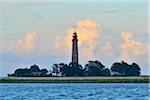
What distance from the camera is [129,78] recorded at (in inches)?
1864

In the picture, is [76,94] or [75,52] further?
[75,52]

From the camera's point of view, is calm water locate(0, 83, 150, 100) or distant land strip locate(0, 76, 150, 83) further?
distant land strip locate(0, 76, 150, 83)

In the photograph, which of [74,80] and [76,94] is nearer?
[76,94]

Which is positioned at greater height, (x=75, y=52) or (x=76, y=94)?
(x=75, y=52)

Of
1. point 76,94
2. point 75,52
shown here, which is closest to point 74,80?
point 75,52

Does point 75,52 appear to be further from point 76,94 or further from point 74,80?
point 76,94

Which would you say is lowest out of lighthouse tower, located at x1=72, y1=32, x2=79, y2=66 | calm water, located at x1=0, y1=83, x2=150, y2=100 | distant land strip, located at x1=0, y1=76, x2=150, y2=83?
calm water, located at x1=0, y1=83, x2=150, y2=100

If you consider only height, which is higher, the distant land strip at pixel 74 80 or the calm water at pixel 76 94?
the distant land strip at pixel 74 80

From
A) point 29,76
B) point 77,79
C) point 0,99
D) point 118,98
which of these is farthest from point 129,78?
point 0,99

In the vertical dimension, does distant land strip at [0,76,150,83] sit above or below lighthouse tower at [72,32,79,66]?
below

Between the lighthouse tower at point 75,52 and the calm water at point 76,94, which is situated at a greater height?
the lighthouse tower at point 75,52

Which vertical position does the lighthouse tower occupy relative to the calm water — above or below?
above

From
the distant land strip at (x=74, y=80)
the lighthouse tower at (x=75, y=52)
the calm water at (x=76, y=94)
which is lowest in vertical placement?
the calm water at (x=76, y=94)

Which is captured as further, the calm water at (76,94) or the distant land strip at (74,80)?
the distant land strip at (74,80)
